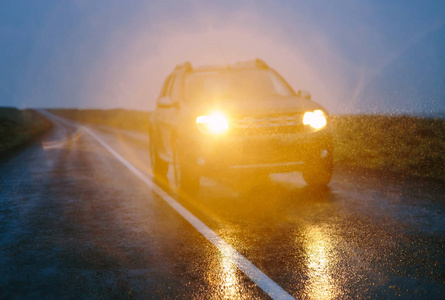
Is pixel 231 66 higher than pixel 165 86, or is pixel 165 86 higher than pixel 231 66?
pixel 231 66

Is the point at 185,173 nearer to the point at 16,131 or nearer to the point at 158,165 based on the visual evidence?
the point at 158,165

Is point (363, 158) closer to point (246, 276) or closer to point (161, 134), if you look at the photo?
point (161, 134)

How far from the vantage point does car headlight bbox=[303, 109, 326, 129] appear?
8484mm

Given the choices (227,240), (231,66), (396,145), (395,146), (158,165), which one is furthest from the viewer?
(396,145)

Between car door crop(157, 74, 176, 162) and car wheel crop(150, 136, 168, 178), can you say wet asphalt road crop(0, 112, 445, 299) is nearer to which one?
car door crop(157, 74, 176, 162)

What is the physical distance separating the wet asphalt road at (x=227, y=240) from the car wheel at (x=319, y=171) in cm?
21

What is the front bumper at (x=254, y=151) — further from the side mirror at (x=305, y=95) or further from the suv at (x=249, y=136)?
the side mirror at (x=305, y=95)

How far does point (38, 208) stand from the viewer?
8188 mm

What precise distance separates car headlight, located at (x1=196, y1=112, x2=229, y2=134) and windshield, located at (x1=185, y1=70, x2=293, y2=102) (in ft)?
3.31

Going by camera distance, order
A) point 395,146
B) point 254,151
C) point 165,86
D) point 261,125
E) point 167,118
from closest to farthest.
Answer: point 254,151 → point 261,125 → point 167,118 → point 165,86 → point 395,146

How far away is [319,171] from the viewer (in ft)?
28.9

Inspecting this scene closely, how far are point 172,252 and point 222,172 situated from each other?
9.35ft

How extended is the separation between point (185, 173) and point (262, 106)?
5.07 feet

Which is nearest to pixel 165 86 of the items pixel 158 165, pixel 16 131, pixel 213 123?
pixel 158 165
